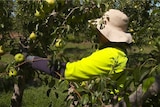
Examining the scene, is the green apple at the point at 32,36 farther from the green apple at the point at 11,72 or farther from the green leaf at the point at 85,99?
the green leaf at the point at 85,99

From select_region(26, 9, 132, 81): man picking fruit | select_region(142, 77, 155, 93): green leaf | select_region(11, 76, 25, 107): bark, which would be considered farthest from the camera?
select_region(11, 76, 25, 107): bark

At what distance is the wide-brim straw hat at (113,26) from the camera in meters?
1.94

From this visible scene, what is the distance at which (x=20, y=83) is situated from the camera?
206 cm

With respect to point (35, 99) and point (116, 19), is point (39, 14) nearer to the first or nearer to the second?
point (116, 19)

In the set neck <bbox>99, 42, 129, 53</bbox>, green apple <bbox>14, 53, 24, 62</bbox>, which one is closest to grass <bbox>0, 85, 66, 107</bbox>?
neck <bbox>99, 42, 129, 53</bbox>

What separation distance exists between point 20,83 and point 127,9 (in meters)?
7.38

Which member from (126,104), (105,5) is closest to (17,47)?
(105,5)

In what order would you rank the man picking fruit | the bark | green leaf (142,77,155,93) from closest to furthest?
green leaf (142,77,155,93), the man picking fruit, the bark

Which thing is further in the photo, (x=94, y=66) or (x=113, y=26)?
(x=113, y=26)

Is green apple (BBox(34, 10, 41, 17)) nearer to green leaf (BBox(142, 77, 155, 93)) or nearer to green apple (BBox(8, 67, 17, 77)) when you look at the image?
green apple (BBox(8, 67, 17, 77))

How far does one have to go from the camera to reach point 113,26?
2006mm

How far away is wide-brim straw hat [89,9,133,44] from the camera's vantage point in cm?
194

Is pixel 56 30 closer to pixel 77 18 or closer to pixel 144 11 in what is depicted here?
pixel 77 18

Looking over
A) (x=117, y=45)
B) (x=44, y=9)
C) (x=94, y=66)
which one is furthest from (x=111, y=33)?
(x=44, y=9)
